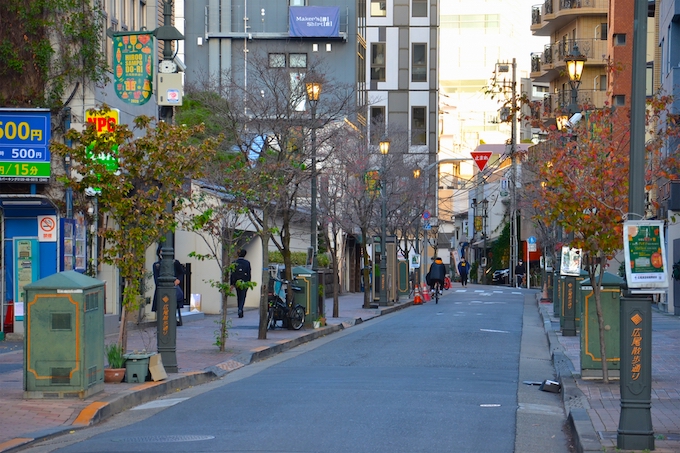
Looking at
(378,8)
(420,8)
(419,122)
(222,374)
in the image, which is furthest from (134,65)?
(378,8)

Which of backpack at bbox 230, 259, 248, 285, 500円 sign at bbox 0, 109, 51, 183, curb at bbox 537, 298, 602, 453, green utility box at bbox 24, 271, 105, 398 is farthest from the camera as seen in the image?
backpack at bbox 230, 259, 248, 285

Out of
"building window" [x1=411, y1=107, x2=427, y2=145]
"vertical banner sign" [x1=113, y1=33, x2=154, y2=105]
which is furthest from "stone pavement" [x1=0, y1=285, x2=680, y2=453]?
"building window" [x1=411, y1=107, x2=427, y2=145]

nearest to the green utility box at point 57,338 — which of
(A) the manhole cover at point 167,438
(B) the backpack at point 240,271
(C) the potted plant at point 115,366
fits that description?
(C) the potted plant at point 115,366

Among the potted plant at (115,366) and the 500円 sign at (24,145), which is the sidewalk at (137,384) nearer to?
the potted plant at (115,366)

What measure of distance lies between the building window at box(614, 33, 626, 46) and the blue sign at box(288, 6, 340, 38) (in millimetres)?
17254

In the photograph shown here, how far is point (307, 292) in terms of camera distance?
2580cm

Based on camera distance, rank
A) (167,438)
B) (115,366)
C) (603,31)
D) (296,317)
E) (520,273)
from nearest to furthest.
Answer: (167,438) → (115,366) → (296,317) → (603,31) → (520,273)

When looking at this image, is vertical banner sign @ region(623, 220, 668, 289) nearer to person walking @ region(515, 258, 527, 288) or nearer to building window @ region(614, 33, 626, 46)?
building window @ region(614, 33, 626, 46)

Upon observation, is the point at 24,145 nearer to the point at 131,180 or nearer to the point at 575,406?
the point at 131,180

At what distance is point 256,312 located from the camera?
109 ft

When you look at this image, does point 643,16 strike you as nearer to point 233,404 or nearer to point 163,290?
point 233,404

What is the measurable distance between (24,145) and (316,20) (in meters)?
41.1

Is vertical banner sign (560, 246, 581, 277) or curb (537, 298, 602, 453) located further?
vertical banner sign (560, 246, 581, 277)

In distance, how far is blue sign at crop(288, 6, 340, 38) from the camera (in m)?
60.3
